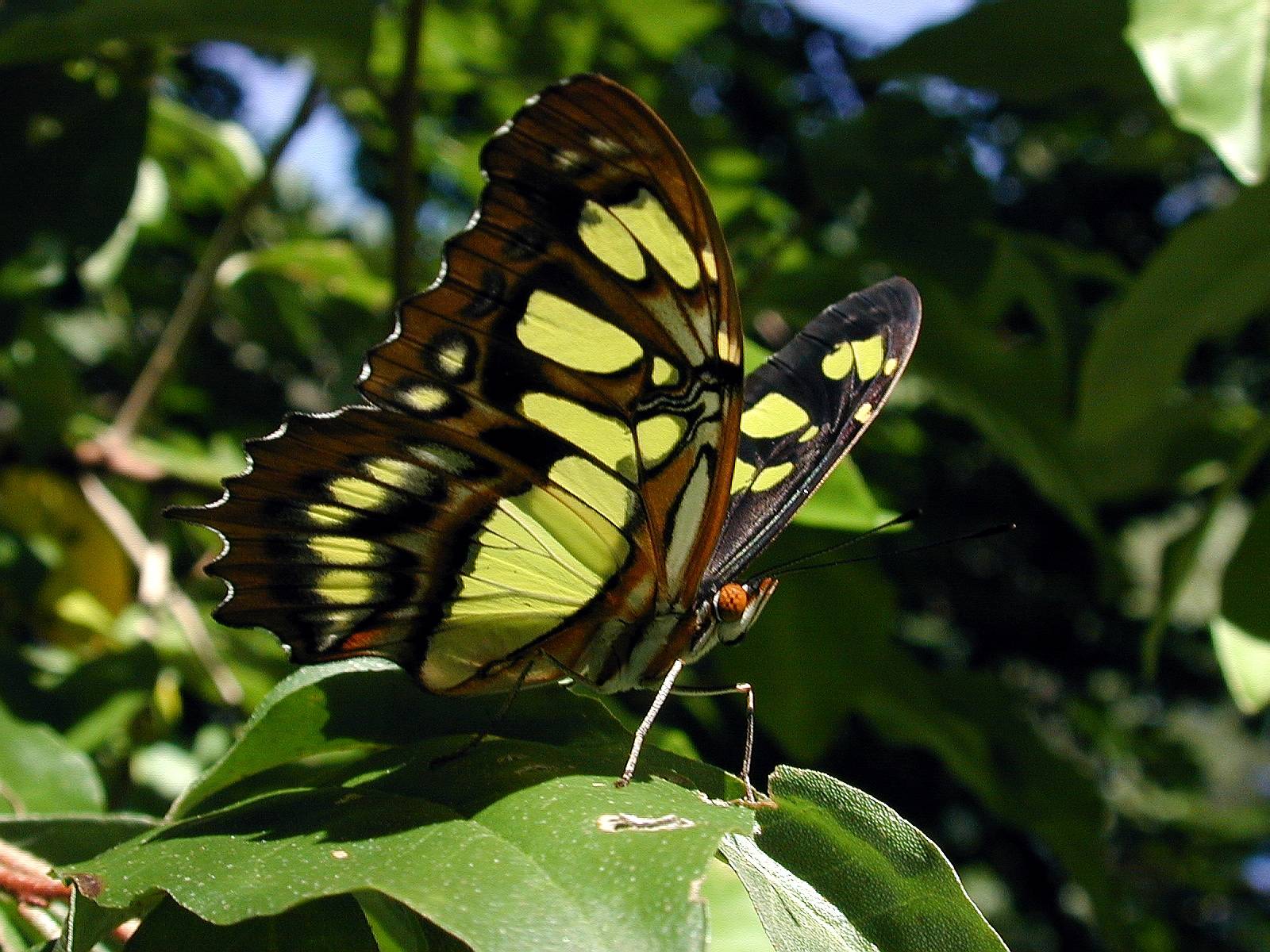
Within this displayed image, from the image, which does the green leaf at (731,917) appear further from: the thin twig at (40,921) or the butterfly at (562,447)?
the thin twig at (40,921)

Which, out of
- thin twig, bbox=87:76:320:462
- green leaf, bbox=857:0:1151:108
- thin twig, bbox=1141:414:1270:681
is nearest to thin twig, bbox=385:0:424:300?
thin twig, bbox=87:76:320:462

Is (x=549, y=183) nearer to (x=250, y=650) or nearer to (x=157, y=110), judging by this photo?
(x=250, y=650)

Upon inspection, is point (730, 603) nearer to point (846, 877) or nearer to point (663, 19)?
point (846, 877)

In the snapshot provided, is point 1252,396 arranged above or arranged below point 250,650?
above

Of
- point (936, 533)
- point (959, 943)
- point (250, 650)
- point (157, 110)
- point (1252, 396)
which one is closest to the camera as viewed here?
point (959, 943)

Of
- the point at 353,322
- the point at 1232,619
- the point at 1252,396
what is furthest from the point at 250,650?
the point at 1252,396

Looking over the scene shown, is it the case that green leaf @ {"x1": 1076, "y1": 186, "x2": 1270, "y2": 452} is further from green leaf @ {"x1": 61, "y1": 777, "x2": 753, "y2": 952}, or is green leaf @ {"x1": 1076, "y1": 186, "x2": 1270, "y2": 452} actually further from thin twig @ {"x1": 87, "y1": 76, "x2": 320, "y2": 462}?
thin twig @ {"x1": 87, "y1": 76, "x2": 320, "y2": 462}

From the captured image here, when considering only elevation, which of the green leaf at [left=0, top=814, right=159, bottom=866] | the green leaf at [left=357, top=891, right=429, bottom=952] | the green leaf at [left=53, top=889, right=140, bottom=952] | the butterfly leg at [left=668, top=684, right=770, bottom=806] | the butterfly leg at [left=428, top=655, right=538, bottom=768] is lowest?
the green leaf at [left=0, top=814, right=159, bottom=866]
